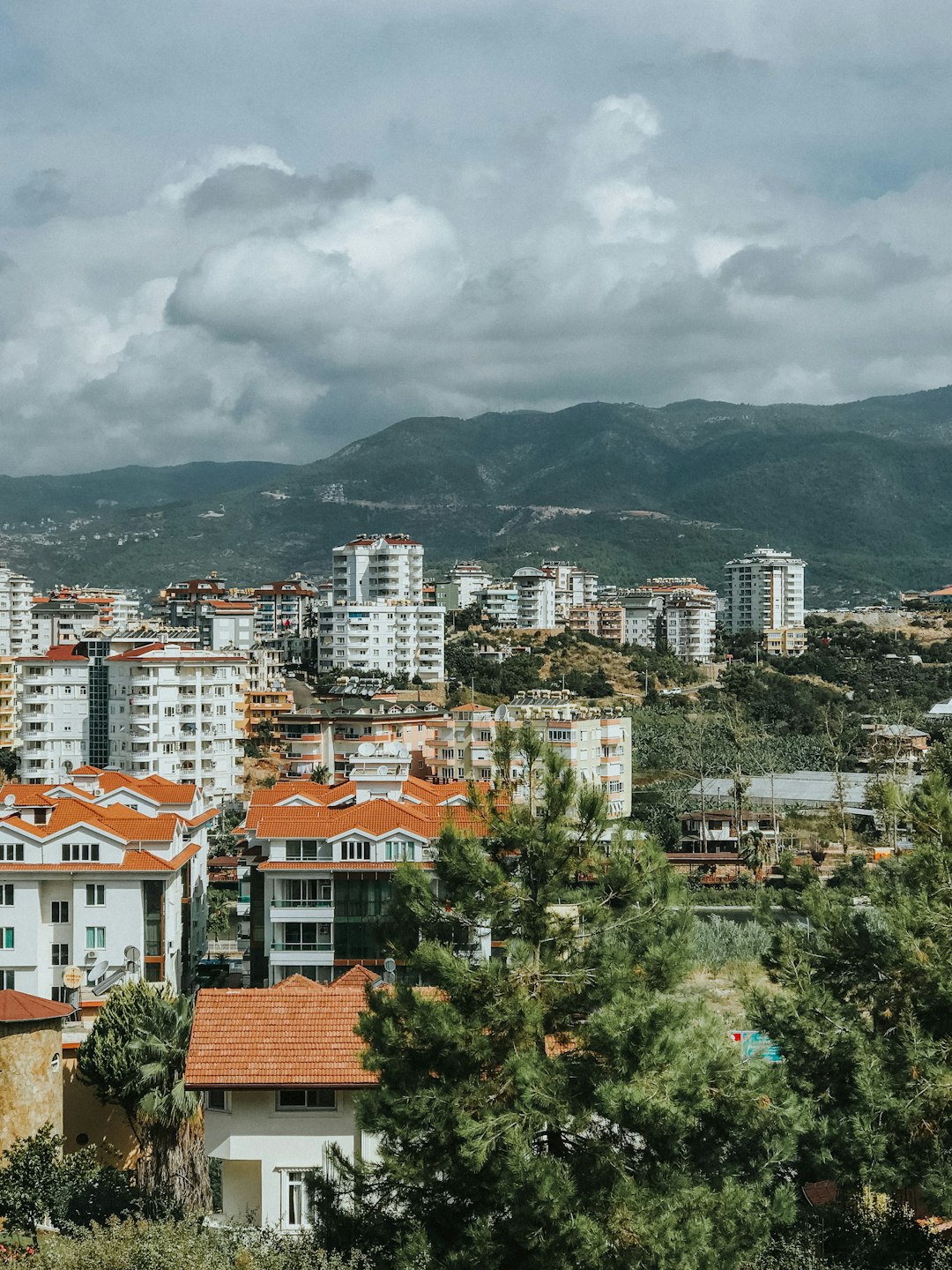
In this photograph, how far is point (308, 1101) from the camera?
1503 centimetres

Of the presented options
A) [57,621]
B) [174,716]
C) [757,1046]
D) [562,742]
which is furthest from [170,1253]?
[57,621]

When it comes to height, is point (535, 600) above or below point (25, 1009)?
above

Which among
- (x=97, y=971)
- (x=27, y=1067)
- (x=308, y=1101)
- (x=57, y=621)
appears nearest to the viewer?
(x=308, y=1101)

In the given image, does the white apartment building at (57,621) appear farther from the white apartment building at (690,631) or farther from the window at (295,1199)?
the window at (295,1199)

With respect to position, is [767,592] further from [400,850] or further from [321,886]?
[321,886]

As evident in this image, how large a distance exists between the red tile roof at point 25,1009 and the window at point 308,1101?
12.6 feet

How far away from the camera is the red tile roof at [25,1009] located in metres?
17.0

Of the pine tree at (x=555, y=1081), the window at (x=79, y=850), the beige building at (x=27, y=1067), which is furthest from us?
the window at (x=79, y=850)

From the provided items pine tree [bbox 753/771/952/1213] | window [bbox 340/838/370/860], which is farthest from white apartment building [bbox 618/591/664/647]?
pine tree [bbox 753/771/952/1213]

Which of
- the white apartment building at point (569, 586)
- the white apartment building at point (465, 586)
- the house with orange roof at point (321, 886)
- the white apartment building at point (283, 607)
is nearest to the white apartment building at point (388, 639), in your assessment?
the white apartment building at point (283, 607)

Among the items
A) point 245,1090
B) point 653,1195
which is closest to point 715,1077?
point 653,1195

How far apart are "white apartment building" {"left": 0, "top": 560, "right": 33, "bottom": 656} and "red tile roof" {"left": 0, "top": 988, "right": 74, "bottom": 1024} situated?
228ft

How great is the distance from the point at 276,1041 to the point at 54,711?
4740cm

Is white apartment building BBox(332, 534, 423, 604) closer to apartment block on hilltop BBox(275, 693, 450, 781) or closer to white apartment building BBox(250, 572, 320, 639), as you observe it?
white apartment building BBox(250, 572, 320, 639)
